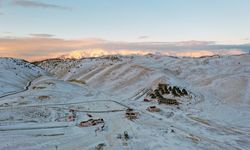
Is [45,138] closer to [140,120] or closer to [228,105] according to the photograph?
[140,120]

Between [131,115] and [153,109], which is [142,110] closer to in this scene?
[153,109]

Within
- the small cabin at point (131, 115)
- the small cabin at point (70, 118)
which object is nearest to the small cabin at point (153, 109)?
the small cabin at point (131, 115)

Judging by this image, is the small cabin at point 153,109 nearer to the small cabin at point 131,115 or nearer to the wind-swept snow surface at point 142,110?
the wind-swept snow surface at point 142,110

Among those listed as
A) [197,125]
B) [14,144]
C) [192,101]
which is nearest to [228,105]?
[192,101]

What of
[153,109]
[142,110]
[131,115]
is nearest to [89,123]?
[131,115]

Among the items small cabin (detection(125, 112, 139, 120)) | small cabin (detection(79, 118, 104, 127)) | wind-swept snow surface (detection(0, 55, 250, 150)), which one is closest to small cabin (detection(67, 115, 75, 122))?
wind-swept snow surface (detection(0, 55, 250, 150))

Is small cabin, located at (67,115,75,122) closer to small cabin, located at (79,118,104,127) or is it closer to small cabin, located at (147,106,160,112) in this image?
small cabin, located at (79,118,104,127)

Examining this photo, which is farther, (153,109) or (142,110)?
(142,110)

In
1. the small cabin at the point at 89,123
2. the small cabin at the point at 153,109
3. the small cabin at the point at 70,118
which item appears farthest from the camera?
the small cabin at the point at 153,109
